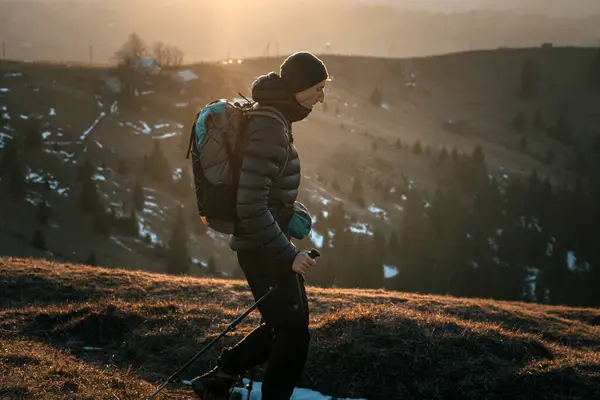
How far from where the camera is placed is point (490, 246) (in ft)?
426

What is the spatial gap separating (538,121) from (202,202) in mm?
212649

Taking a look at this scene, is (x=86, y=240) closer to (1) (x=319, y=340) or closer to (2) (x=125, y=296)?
(2) (x=125, y=296)

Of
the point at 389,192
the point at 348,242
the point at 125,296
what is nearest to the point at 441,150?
the point at 389,192

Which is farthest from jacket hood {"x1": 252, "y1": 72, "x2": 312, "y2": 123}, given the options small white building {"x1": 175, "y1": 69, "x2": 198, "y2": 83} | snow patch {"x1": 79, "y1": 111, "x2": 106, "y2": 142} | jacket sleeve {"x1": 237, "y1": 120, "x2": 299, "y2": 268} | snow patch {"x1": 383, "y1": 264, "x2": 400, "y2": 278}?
small white building {"x1": 175, "y1": 69, "x2": 198, "y2": 83}

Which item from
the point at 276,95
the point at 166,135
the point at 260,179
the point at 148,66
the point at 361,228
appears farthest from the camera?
the point at 148,66

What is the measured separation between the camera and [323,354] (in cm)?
855

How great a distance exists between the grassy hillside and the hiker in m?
2.05

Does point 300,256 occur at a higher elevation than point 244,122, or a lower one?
lower

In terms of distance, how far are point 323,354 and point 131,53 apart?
14722cm

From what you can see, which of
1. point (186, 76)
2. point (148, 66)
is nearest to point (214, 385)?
point (148, 66)

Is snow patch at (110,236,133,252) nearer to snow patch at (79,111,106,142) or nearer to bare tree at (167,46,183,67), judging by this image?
snow patch at (79,111,106,142)

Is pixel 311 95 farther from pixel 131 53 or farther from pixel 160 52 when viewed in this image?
pixel 160 52

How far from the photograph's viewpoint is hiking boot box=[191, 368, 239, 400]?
6.08 metres

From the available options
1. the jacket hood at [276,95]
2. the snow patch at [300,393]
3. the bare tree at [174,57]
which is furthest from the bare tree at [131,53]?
the jacket hood at [276,95]
